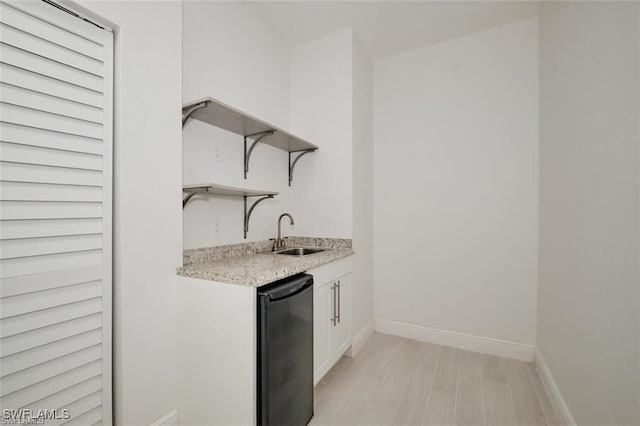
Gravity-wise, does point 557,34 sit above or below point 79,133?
above

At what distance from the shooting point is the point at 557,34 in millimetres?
1842

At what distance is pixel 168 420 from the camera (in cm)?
142

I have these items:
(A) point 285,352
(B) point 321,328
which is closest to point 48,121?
(A) point 285,352

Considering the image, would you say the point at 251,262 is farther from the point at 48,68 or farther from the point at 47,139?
the point at 48,68

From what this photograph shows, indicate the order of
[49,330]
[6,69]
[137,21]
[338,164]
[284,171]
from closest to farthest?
1. [6,69]
2. [49,330]
3. [137,21]
4. [338,164]
5. [284,171]

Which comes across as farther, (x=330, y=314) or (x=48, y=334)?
(x=330, y=314)

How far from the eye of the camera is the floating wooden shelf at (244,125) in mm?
1572

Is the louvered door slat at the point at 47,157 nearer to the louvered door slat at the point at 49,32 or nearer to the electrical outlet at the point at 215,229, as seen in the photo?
the louvered door slat at the point at 49,32

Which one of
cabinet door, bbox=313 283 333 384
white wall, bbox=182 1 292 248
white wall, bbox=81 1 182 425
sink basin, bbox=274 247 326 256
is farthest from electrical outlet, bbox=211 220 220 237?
cabinet door, bbox=313 283 333 384

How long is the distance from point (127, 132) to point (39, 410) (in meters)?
1.15

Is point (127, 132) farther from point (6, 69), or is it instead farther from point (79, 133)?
point (6, 69)

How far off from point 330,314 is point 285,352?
0.63 m

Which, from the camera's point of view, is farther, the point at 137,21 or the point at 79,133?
the point at 137,21

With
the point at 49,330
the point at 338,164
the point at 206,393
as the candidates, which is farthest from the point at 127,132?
the point at 338,164
